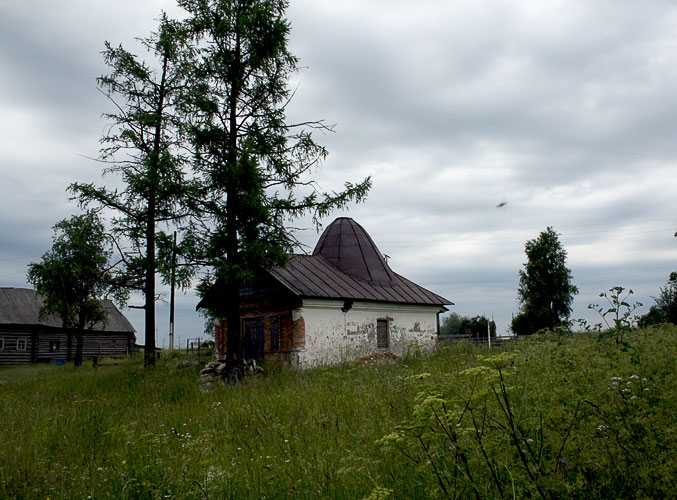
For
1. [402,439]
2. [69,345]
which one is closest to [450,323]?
[69,345]

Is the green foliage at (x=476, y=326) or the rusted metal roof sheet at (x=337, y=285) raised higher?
the rusted metal roof sheet at (x=337, y=285)

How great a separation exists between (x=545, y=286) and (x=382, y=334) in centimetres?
1569

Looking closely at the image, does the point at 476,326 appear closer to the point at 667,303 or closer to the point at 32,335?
the point at 667,303

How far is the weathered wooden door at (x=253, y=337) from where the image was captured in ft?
55.0

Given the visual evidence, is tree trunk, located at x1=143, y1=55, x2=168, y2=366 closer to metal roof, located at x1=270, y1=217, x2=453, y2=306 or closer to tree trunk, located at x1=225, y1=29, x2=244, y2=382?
tree trunk, located at x1=225, y1=29, x2=244, y2=382

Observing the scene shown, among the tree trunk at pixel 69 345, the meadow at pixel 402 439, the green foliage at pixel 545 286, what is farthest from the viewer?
the tree trunk at pixel 69 345

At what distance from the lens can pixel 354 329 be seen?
17.6 metres

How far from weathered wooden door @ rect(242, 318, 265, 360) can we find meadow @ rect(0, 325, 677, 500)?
702 cm

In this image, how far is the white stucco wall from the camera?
52.0ft

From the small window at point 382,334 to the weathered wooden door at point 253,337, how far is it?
470 centimetres

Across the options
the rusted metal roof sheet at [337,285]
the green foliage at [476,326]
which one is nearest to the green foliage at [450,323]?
the green foliage at [476,326]

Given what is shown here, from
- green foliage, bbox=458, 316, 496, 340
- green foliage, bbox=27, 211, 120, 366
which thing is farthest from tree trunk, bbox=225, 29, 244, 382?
green foliage, bbox=458, 316, 496, 340

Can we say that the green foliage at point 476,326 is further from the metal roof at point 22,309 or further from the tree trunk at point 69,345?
the tree trunk at point 69,345

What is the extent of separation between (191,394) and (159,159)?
20.6ft
